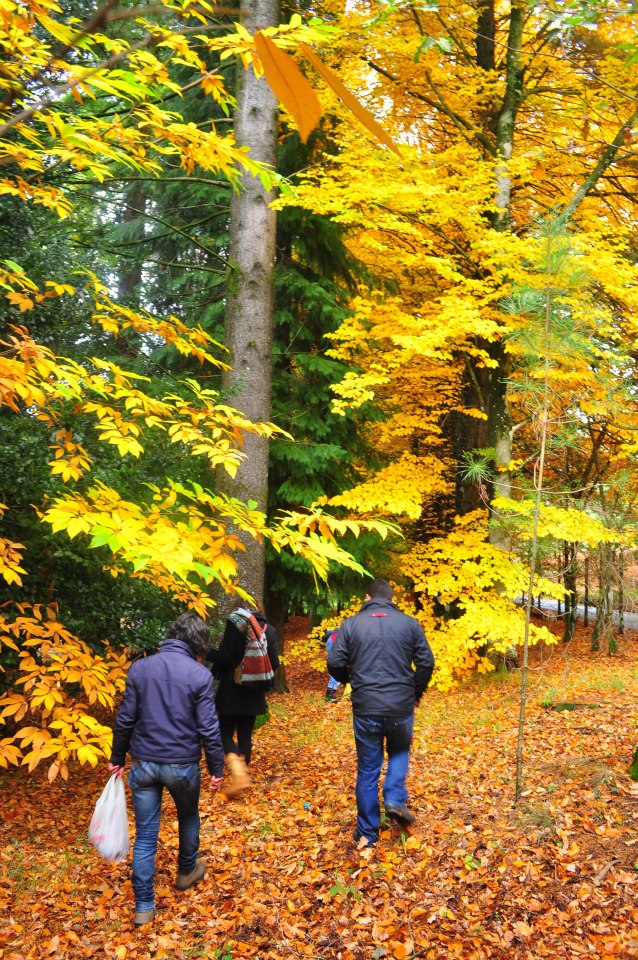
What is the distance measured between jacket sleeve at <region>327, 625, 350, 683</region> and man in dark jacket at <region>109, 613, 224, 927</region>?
1.10 meters

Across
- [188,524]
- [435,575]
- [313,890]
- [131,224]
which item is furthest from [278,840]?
[131,224]

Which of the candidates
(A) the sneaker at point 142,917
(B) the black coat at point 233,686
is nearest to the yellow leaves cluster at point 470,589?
(B) the black coat at point 233,686

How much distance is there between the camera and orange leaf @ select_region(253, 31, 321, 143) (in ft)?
2.26

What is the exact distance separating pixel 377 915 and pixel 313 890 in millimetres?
579

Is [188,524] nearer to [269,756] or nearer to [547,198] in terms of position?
[269,756]

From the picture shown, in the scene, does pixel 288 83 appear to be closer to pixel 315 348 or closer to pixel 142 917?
pixel 142 917

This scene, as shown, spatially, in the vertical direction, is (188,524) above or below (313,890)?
above

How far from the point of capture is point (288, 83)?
709mm

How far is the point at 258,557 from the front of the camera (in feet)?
26.9

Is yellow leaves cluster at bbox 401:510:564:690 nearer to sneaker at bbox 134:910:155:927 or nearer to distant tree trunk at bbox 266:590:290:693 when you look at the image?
distant tree trunk at bbox 266:590:290:693

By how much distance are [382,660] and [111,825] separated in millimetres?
2072

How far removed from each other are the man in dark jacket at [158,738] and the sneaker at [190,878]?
A: 339mm

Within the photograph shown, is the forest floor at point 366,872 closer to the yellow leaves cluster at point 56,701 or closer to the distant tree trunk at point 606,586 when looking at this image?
the yellow leaves cluster at point 56,701

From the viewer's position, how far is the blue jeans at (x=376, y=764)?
4.95 meters
